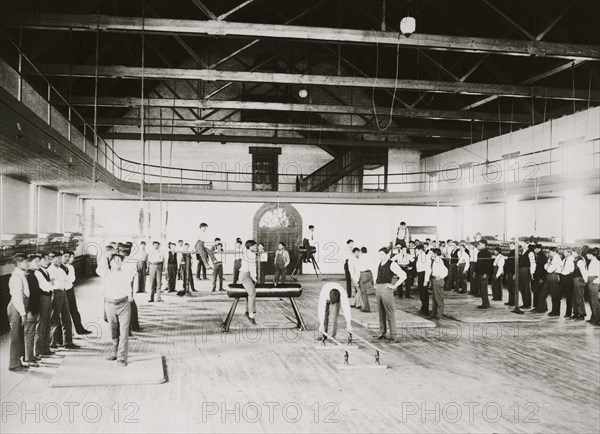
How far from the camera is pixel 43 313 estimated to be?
713 centimetres

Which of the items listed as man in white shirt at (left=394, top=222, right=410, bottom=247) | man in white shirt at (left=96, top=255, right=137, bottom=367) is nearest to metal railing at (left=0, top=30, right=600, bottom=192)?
man in white shirt at (left=394, top=222, right=410, bottom=247)

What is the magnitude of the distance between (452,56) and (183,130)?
12598 mm

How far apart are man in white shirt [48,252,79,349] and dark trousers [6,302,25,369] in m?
0.86

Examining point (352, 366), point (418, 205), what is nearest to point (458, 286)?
point (418, 205)

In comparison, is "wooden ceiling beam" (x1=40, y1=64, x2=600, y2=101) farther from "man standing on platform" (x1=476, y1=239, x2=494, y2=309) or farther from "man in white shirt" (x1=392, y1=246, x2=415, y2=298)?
"man in white shirt" (x1=392, y1=246, x2=415, y2=298)

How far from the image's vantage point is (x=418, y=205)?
903 inches

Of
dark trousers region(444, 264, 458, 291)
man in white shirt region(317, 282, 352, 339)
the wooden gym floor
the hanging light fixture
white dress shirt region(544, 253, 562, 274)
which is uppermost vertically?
the hanging light fixture

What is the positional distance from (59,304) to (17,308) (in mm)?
1239

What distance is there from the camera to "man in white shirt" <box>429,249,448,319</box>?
409 inches

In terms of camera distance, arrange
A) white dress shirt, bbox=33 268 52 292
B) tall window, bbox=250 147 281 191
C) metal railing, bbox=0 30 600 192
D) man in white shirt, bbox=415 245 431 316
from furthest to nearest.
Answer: tall window, bbox=250 147 281 191 → metal railing, bbox=0 30 600 192 → man in white shirt, bbox=415 245 431 316 → white dress shirt, bbox=33 268 52 292

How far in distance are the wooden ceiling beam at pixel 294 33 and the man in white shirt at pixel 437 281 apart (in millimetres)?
4542

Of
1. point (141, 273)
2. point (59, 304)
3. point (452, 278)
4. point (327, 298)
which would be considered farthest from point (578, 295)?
point (141, 273)

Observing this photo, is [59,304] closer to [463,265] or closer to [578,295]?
[578,295]

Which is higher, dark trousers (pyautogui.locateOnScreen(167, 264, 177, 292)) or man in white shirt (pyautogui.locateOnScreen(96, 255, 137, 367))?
man in white shirt (pyautogui.locateOnScreen(96, 255, 137, 367))
